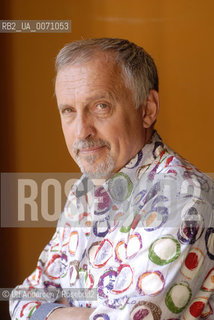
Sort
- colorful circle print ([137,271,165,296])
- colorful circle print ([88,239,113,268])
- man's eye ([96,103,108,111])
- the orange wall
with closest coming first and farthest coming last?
1. colorful circle print ([137,271,165,296])
2. colorful circle print ([88,239,113,268])
3. man's eye ([96,103,108,111])
4. the orange wall

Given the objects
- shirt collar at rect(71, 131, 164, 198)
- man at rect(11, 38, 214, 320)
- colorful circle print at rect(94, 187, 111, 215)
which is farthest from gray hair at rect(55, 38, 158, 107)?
colorful circle print at rect(94, 187, 111, 215)

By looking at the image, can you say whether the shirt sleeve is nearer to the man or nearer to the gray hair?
the man

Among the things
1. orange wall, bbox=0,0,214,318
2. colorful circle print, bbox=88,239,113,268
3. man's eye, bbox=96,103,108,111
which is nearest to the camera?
colorful circle print, bbox=88,239,113,268

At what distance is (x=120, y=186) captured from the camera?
136 cm

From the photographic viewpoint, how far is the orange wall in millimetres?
2307

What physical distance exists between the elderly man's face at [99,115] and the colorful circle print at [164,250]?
370 millimetres

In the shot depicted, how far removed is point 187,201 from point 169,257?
0.13m

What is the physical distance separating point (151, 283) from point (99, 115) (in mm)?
509

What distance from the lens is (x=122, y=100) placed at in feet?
4.48

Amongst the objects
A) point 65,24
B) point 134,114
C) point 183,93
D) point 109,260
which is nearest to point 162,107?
point 183,93

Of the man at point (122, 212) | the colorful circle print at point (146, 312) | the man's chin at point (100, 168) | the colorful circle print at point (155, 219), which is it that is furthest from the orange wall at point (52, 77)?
the colorful circle print at point (146, 312)

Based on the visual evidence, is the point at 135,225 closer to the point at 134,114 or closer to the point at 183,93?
the point at 134,114

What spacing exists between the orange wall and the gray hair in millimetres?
975

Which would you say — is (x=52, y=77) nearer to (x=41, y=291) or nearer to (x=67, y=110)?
(x=67, y=110)
